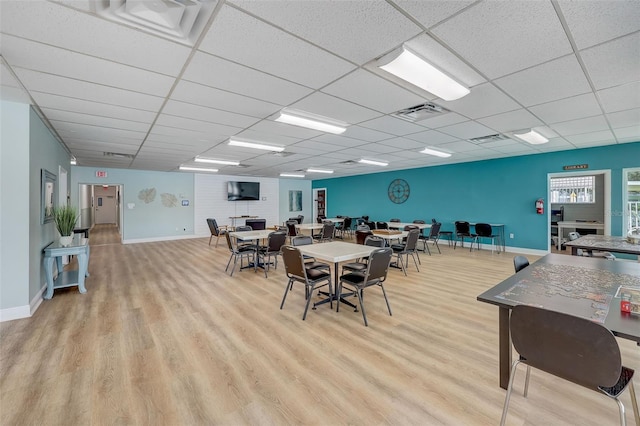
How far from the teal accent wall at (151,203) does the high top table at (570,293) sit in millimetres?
10442

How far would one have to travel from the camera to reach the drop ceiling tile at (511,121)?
12.2 ft

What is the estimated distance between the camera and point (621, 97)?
3.15 metres

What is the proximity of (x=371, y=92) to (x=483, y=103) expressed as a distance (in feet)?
4.87

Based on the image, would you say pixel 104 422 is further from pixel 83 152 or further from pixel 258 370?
pixel 83 152

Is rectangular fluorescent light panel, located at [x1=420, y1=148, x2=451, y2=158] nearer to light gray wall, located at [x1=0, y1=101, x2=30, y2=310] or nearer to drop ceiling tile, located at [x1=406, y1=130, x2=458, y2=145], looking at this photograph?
drop ceiling tile, located at [x1=406, y1=130, x2=458, y2=145]

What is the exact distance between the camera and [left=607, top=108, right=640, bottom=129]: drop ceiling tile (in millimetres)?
3674

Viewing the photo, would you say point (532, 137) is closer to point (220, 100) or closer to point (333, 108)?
point (333, 108)

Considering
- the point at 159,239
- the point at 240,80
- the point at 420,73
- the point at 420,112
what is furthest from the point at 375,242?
the point at 159,239

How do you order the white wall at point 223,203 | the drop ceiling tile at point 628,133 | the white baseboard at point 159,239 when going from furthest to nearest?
the white wall at point 223,203, the white baseboard at point 159,239, the drop ceiling tile at point 628,133

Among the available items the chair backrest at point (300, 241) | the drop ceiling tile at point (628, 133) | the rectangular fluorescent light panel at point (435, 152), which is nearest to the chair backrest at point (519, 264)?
the chair backrest at point (300, 241)

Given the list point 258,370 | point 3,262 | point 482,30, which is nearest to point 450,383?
point 258,370

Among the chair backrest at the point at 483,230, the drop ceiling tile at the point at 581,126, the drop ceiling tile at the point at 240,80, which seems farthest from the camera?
the chair backrest at the point at 483,230

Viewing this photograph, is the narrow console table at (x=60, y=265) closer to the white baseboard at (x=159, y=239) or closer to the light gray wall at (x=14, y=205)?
the light gray wall at (x=14, y=205)

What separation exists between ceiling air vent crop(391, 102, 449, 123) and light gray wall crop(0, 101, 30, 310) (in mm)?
Answer: 4569
